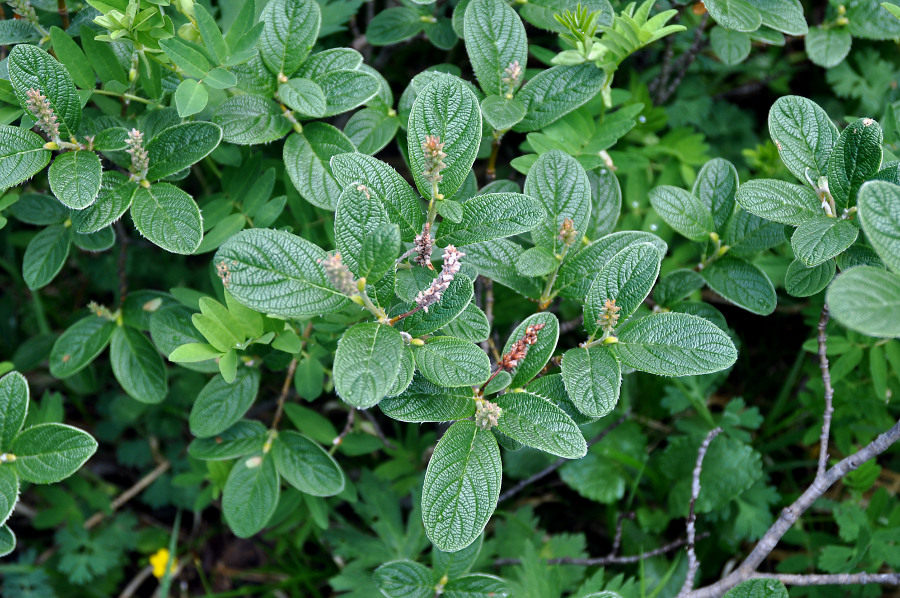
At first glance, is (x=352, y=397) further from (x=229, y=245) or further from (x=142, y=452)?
(x=142, y=452)

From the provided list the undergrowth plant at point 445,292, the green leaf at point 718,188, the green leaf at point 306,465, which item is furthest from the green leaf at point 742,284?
the green leaf at point 306,465

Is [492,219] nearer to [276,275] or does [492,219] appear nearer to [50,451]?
[276,275]

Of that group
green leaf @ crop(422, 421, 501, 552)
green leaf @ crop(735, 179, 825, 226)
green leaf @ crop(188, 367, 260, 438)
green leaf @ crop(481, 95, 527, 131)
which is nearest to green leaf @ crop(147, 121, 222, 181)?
green leaf @ crop(188, 367, 260, 438)

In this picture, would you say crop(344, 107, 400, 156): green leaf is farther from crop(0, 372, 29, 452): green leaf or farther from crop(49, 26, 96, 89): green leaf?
crop(0, 372, 29, 452): green leaf

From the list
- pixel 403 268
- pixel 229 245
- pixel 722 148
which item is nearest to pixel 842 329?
pixel 722 148

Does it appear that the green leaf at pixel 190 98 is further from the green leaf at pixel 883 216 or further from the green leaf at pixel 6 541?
the green leaf at pixel 883 216
